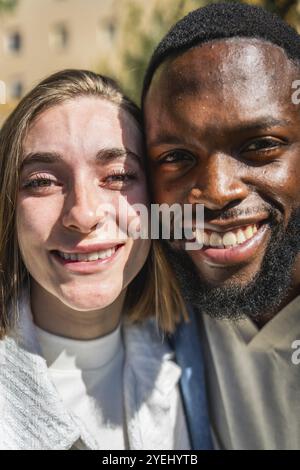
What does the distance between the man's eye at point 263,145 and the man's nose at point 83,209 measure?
0.48 meters

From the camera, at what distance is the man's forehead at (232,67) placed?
1.58 m

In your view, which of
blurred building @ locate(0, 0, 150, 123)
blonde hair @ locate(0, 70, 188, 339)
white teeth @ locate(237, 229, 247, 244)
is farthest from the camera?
blurred building @ locate(0, 0, 150, 123)

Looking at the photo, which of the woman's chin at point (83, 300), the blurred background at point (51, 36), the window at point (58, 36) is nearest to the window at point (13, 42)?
the blurred background at point (51, 36)

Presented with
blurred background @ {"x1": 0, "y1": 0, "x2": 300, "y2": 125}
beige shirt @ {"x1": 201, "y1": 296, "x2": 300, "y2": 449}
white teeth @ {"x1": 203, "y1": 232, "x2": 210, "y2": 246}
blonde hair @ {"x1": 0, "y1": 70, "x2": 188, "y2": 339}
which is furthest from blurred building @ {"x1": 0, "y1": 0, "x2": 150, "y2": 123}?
white teeth @ {"x1": 203, "y1": 232, "x2": 210, "y2": 246}

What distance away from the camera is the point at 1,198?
5.98ft

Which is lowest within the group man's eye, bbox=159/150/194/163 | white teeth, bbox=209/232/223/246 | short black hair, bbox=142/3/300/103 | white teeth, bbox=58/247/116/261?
white teeth, bbox=58/247/116/261

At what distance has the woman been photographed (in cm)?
171

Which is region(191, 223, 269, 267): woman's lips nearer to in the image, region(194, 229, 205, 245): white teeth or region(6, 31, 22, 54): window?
region(194, 229, 205, 245): white teeth

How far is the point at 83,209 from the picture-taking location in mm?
1634

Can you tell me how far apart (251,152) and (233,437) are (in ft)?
3.52

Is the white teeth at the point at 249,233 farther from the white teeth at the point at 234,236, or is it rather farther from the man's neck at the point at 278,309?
the man's neck at the point at 278,309

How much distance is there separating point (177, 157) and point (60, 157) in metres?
0.37

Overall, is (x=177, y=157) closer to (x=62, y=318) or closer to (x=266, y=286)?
(x=266, y=286)
